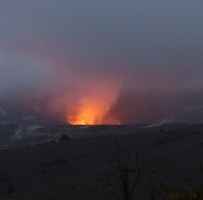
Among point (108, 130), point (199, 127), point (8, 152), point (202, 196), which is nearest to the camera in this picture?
point (202, 196)

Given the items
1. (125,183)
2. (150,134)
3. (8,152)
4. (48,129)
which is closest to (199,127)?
(150,134)

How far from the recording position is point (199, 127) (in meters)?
53.3

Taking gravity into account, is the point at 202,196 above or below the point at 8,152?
below

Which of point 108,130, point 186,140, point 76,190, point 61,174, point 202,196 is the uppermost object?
point 108,130

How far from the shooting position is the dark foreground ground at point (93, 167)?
72.5 feet

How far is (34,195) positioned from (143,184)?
5841 millimetres

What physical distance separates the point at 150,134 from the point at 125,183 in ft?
165

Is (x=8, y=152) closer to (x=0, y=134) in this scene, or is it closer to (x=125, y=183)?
(x=125, y=183)

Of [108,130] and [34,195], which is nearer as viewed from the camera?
[34,195]

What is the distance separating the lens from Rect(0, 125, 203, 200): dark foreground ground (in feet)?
72.5

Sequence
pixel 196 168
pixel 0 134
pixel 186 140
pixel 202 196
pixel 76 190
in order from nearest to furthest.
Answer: pixel 202 196, pixel 76 190, pixel 196 168, pixel 186 140, pixel 0 134

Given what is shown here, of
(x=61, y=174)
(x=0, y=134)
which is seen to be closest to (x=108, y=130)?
(x=0, y=134)

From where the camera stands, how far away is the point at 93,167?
106ft

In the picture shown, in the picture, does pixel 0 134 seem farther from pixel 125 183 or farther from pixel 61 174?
pixel 125 183
